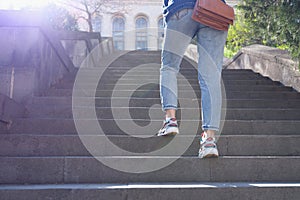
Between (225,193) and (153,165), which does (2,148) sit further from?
(225,193)

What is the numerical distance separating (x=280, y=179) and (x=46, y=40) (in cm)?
368

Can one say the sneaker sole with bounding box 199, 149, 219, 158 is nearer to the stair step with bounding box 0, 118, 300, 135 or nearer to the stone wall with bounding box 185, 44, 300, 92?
the stair step with bounding box 0, 118, 300, 135

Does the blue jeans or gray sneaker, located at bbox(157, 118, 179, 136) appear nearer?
the blue jeans

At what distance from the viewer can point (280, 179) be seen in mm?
2934

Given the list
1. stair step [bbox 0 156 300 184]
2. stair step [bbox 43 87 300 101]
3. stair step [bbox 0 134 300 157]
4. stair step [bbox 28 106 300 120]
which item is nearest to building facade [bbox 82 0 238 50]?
stair step [bbox 43 87 300 101]

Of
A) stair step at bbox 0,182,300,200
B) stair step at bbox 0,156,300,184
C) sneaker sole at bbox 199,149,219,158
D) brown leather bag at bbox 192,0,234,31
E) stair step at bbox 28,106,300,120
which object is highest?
brown leather bag at bbox 192,0,234,31

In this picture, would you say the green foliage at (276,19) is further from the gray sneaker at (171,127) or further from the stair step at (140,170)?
the gray sneaker at (171,127)

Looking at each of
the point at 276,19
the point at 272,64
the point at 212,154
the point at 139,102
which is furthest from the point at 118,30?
the point at 212,154

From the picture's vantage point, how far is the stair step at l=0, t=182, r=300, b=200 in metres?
2.58

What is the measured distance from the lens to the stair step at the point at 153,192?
2.58m

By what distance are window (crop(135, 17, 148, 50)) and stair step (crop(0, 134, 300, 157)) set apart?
1430 inches

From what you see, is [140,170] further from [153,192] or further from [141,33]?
[141,33]

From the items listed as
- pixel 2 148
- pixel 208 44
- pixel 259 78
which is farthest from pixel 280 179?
pixel 259 78

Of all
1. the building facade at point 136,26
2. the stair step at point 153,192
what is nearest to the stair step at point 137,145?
the stair step at point 153,192
